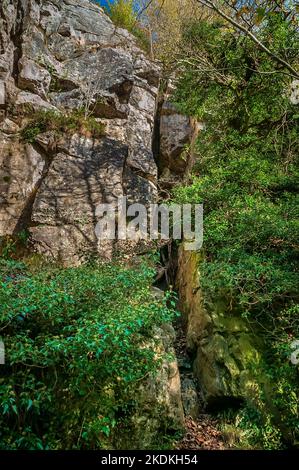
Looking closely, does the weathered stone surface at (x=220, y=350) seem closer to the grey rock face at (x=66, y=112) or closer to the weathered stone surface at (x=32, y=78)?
the grey rock face at (x=66, y=112)

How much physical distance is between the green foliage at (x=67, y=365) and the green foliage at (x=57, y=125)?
564cm

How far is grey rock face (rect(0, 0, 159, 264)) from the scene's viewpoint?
285 inches

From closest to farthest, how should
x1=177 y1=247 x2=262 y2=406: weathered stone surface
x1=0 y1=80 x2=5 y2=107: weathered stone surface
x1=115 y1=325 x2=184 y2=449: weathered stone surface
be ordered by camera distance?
x1=115 y1=325 x2=184 y2=449: weathered stone surface → x1=177 y1=247 x2=262 y2=406: weathered stone surface → x1=0 y1=80 x2=5 y2=107: weathered stone surface

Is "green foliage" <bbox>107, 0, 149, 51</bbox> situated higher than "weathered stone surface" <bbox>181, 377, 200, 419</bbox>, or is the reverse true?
"green foliage" <bbox>107, 0, 149, 51</bbox>

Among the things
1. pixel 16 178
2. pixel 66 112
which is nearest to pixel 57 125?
pixel 66 112

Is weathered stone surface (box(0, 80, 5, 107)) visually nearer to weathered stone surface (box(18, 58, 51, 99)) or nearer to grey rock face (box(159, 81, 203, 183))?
weathered stone surface (box(18, 58, 51, 99))

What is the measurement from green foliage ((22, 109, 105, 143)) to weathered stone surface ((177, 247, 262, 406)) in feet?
17.8

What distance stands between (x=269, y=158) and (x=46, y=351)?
7.04 m

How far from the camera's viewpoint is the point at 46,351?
2.86m

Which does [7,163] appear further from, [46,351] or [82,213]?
[46,351]

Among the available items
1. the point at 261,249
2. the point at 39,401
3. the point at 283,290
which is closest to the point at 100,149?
the point at 261,249

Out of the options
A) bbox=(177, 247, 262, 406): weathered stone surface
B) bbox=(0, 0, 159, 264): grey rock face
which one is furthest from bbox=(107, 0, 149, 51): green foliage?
bbox=(177, 247, 262, 406): weathered stone surface

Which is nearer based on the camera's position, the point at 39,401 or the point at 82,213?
the point at 39,401

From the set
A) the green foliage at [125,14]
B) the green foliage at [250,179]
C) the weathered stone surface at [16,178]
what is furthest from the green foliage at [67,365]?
the green foliage at [125,14]
